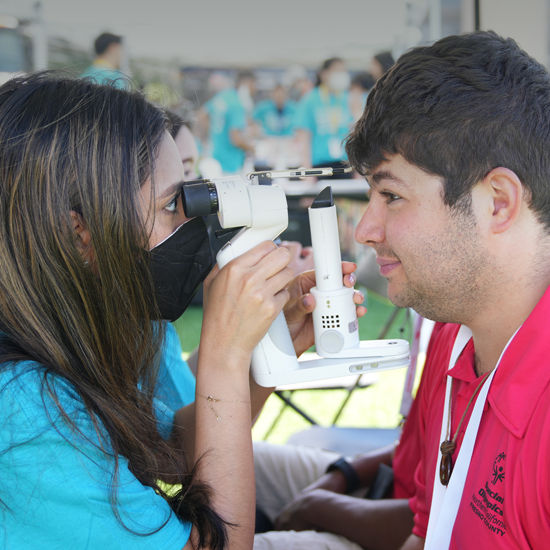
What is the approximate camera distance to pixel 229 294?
4.23 feet

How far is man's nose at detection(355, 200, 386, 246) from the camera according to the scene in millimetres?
1452

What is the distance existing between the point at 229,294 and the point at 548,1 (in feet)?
7.60

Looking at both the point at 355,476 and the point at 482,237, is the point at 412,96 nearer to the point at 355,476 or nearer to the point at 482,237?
the point at 482,237

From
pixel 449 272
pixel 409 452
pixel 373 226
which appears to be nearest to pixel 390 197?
pixel 373 226

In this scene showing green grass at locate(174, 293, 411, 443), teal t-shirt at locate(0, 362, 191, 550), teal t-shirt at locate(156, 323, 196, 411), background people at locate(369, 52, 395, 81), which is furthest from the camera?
background people at locate(369, 52, 395, 81)

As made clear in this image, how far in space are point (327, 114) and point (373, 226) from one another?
565cm

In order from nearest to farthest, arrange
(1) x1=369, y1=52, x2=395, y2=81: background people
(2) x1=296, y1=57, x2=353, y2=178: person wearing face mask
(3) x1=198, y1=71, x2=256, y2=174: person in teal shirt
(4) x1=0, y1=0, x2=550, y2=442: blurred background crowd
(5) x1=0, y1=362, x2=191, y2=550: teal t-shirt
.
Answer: (5) x1=0, y1=362, x2=191, y2=550: teal t-shirt → (4) x1=0, y1=0, x2=550, y2=442: blurred background crowd → (1) x1=369, y1=52, x2=395, y2=81: background people → (2) x1=296, y1=57, x2=353, y2=178: person wearing face mask → (3) x1=198, y1=71, x2=256, y2=174: person in teal shirt

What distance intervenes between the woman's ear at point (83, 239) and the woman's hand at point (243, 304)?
32cm

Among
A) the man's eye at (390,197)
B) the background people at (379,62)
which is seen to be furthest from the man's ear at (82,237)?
the background people at (379,62)

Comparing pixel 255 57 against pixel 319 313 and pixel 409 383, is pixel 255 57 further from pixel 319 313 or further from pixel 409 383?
pixel 319 313

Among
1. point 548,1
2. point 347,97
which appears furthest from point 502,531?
point 347,97

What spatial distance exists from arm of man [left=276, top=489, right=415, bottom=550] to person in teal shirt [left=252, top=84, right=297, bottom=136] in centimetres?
596

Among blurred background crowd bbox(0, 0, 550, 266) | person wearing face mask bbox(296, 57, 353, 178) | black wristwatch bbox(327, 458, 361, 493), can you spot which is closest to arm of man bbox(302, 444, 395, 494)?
black wristwatch bbox(327, 458, 361, 493)

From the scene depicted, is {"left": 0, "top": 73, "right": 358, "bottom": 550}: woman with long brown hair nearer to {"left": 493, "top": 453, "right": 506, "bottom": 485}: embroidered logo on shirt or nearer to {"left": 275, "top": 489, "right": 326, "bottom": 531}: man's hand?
{"left": 493, "top": 453, "right": 506, "bottom": 485}: embroidered logo on shirt
